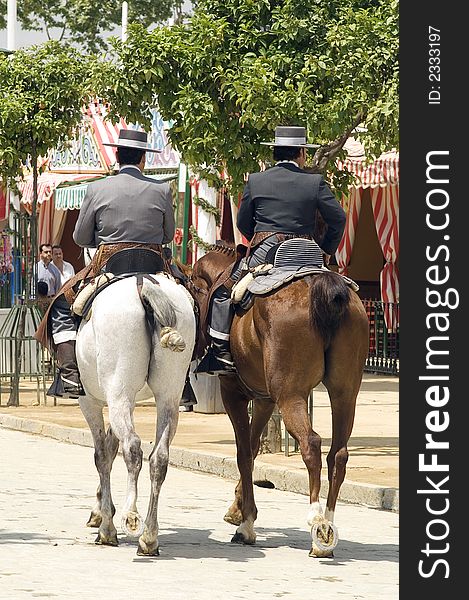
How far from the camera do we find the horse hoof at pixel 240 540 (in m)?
10.2

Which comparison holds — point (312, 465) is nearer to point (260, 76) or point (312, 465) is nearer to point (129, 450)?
point (129, 450)

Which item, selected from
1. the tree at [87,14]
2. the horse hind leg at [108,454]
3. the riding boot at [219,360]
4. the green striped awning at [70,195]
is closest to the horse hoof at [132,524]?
the horse hind leg at [108,454]

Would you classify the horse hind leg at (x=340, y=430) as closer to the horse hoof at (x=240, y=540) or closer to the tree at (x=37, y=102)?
the horse hoof at (x=240, y=540)

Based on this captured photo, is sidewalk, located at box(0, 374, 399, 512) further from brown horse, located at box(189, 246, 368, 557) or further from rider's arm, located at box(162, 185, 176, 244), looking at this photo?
rider's arm, located at box(162, 185, 176, 244)

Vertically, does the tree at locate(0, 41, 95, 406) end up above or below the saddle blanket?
above

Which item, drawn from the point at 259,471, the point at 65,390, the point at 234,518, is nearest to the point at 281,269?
the point at 65,390

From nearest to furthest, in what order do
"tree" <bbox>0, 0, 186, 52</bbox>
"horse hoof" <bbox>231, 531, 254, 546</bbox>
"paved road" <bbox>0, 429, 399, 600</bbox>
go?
"paved road" <bbox>0, 429, 399, 600</bbox>
"horse hoof" <bbox>231, 531, 254, 546</bbox>
"tree" <bbox>0, 0, 186, 52</bbox>

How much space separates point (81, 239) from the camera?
33.9 ft

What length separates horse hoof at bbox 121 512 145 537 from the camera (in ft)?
30.5

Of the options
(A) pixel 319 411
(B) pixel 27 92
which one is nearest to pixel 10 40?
(B) pixel 27 92

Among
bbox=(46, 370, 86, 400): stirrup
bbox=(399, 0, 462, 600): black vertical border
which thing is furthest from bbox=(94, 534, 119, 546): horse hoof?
bbox=(399, 0, 462, 600): black vertical border

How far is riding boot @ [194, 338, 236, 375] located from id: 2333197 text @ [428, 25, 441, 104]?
4.02 metres

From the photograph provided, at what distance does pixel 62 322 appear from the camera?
Answer: 34.3 ft

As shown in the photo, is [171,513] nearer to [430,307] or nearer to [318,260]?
[318,260]
